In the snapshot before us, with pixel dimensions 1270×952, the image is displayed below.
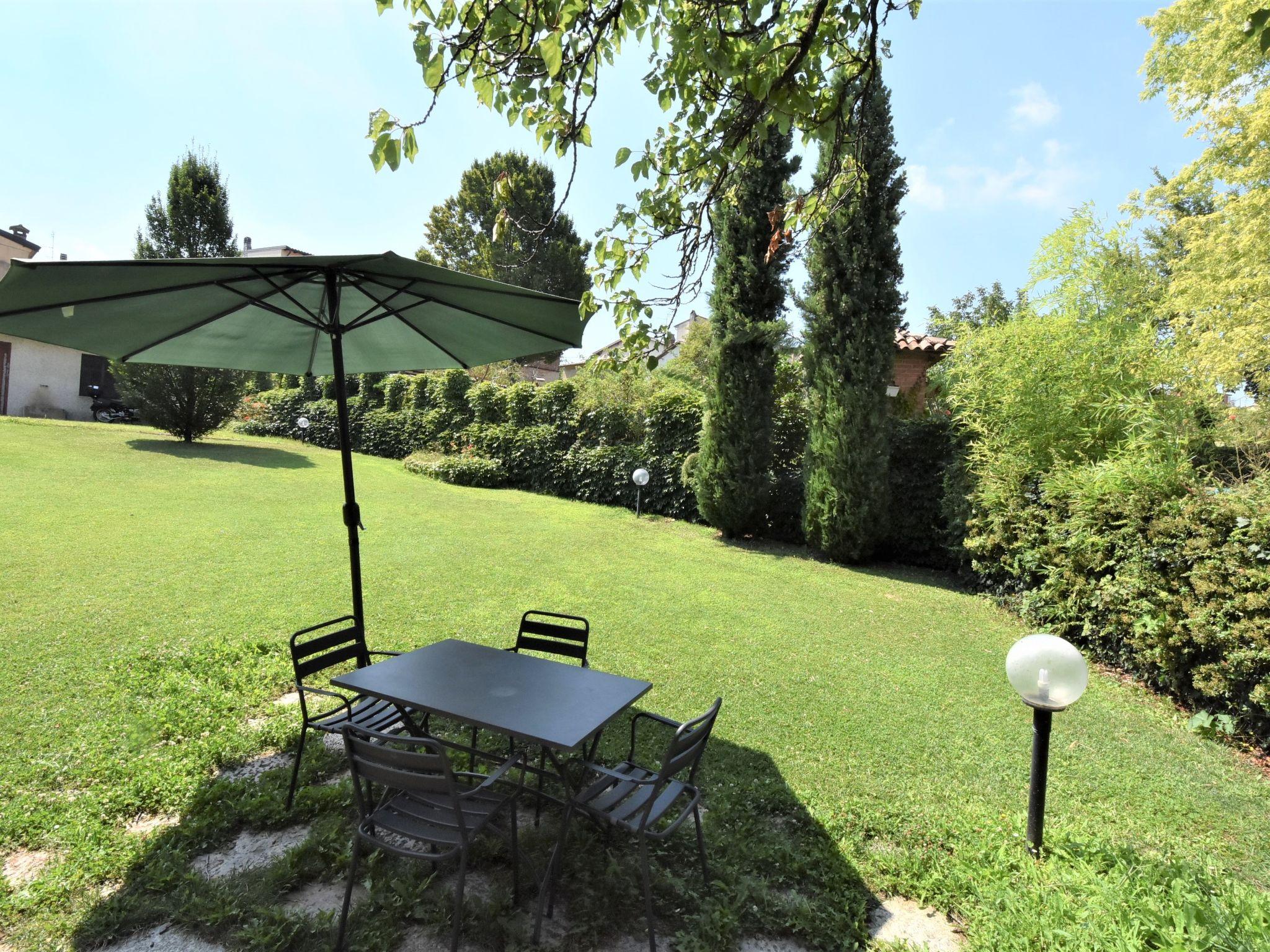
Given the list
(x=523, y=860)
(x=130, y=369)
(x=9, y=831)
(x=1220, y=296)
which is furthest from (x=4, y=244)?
(x=1220, y=296)

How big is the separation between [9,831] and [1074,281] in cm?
939

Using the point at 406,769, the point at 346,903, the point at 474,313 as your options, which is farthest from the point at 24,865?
the point at 474,313

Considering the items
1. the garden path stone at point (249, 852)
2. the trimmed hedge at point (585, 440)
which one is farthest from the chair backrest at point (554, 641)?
the trimmed hedge at point (585, 440)

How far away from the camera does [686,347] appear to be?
58.0 feet

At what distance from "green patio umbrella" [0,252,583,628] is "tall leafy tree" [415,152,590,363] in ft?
76.8

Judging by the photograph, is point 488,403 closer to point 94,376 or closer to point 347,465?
point 347,465

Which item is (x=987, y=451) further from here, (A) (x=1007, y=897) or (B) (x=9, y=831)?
(B) (x=9, y=831)

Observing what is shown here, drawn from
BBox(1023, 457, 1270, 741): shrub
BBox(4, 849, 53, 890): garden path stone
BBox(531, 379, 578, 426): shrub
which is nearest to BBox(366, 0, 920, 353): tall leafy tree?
BBox(4, 849, 53, 890): garden path stone

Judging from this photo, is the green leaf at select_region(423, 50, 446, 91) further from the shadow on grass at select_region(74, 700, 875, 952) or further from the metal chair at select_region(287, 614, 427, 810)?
the shadow on grass at select_region(74, 700, 875, 952)

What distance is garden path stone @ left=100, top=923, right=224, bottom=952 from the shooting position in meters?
2.11

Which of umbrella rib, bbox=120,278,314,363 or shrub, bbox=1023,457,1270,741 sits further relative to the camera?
shrub, bbox=1023,457,1270,741

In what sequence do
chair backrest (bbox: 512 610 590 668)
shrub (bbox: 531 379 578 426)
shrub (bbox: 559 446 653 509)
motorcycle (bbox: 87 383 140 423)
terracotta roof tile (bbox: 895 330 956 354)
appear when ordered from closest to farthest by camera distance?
chair backrest (bbox: 512 610 590 668) → shrub (bbox: 559 446 653 509) → shrub (bbox: 531 379 578 426) → terracotta roof tile (bbox: 895 330 956 354) → motorcycle (bbox: 87 383 140 423)

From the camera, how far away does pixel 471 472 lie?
14.0 metres

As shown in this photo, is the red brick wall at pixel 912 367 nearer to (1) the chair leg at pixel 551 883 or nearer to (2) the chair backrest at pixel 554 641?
(2) the chair backrest at pixel 554 641
